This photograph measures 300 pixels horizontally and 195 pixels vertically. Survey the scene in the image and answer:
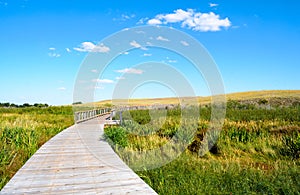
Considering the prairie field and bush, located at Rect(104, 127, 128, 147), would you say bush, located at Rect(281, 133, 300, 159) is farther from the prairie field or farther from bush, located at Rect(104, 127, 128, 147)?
bush, located at Rect(104, 127, 128, 147)

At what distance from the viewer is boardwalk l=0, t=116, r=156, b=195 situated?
472cm

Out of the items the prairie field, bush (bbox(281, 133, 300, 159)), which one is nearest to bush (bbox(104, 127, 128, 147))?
the prairie field

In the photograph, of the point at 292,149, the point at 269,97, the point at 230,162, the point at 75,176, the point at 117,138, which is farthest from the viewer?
the point at 269,97

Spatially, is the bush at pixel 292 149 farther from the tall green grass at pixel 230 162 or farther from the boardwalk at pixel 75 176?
the boardwalk at pixel 75 176

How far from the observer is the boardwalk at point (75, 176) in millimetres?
4719

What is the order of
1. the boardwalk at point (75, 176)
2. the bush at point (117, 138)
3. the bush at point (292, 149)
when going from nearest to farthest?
the boardwalk at point (75, 176), the bush at point (292, 149), the bush at point (117, 138)

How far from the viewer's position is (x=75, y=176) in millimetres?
5602

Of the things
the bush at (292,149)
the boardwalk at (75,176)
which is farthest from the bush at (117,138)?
the bush at (292,149)

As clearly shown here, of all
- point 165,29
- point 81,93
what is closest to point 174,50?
point 165,29

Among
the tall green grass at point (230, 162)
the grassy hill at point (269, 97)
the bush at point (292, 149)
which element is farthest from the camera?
the grassy hill at point (269, 97)

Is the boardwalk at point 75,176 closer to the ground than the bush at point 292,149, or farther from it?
farther from it

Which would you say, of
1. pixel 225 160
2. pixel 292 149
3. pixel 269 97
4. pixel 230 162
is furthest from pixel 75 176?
pixel 269 97

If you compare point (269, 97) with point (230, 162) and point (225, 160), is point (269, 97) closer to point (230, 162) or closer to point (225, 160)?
point (225, 160)

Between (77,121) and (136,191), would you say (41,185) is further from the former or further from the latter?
(77,121)
